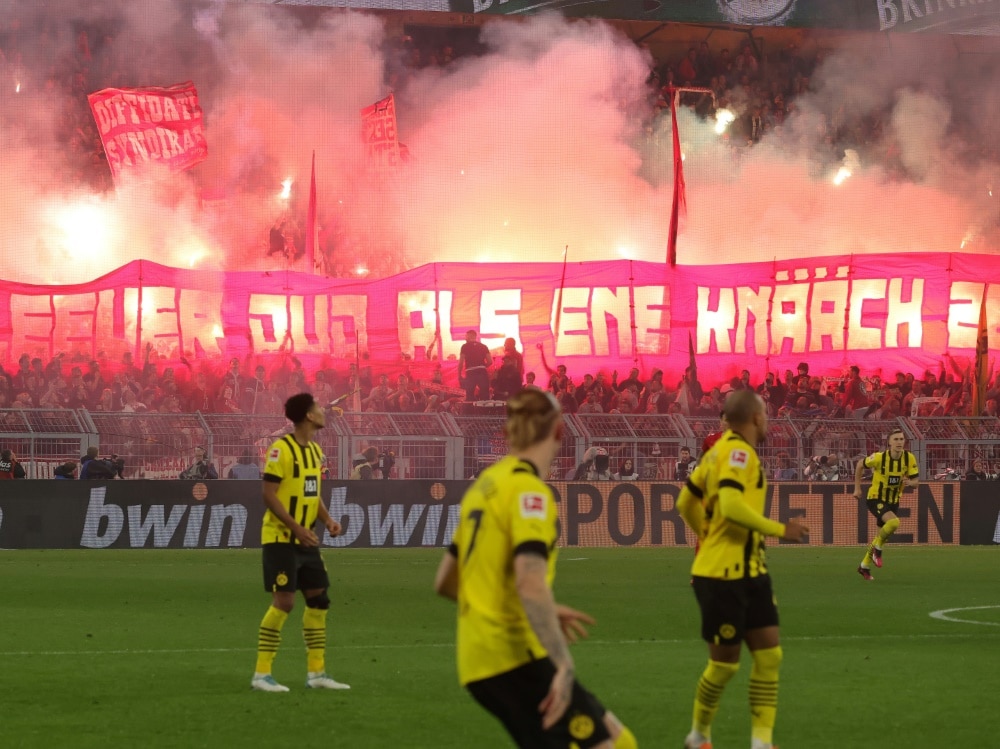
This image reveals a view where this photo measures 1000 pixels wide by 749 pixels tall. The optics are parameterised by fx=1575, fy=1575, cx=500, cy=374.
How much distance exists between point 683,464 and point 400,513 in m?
4.82

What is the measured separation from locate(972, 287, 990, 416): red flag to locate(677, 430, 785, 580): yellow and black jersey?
27571mm

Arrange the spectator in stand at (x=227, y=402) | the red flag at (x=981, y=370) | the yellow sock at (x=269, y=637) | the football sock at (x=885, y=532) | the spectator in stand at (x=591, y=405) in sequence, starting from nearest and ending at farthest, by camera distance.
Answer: the yellow sock at (x=269, y=637)
the football sock at (x=885, y=532)
the spectator in stand at (x=227, y=402)
the spectator in stand at (x=591, y=405)
the red flag at (x=981, y=370)

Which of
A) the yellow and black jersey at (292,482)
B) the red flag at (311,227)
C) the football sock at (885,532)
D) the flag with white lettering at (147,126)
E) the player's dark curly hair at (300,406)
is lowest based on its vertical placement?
the football sock at (885,532)

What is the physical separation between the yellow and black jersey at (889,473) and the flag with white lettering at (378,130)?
20.9 metres

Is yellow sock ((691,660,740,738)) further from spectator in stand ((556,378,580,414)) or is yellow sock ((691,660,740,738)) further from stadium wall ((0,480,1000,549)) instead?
spectator in stand ((556,378,580,414))

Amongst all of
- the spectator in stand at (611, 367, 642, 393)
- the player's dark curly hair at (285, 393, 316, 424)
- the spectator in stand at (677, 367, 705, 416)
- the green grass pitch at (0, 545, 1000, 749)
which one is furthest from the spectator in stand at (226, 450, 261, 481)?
the player's dark curly hair at (285, 393, 316, 424)

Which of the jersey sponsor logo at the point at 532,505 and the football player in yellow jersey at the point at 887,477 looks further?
the football player in yellow jersey at the point at 887,477

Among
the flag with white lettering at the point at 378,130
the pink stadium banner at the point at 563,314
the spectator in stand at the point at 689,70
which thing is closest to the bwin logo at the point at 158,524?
the pink stadium banner at the point at 563,314

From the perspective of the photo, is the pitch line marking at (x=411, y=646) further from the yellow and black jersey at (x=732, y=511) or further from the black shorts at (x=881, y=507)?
the black shorts at (x=881, y=507)

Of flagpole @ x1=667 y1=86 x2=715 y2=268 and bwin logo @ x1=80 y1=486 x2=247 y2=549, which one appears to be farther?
flagpole @ x1=667 y1=86 x2=715 y2=268

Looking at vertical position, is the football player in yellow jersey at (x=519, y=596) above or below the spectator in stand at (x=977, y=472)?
above

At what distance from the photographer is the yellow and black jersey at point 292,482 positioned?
9.68 m

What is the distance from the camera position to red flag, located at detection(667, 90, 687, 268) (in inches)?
1473

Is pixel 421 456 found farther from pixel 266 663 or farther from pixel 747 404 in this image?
pixel 747 404
